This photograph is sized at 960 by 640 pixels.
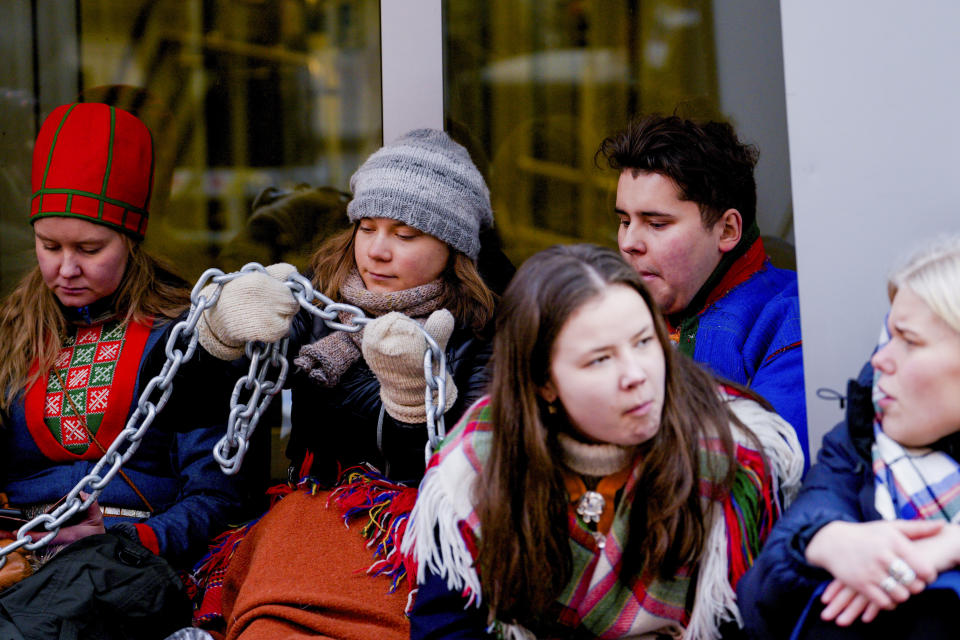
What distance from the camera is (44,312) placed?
2.56m

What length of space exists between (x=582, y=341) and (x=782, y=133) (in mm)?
1933

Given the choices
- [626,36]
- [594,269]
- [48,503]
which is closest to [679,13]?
[626,36]

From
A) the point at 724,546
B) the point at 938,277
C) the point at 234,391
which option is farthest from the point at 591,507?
the point at 234,391

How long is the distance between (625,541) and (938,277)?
2.06ft

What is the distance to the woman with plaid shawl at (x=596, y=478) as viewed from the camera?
1.55 m

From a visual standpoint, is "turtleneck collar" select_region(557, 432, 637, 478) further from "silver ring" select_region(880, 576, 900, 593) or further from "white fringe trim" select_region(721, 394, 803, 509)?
"silver ring" select_region(880, 576, 900, 593)

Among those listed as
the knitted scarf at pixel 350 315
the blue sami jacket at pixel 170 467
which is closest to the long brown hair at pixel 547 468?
the knitted scarf at pixel 350 315

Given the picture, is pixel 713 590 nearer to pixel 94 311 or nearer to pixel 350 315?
pixel 350 315

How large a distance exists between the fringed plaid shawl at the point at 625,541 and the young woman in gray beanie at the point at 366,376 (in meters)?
0.34

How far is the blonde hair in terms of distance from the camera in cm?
149

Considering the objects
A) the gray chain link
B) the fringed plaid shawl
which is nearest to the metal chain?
the gray chain link

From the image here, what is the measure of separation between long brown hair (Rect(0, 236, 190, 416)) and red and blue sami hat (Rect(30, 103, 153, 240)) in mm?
94

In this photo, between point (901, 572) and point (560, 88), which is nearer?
point (901, 572)

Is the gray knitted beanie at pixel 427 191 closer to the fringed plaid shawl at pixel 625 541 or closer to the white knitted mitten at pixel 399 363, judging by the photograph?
the white knitted mitten at pixel 399 363
